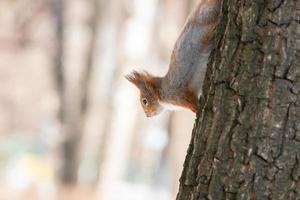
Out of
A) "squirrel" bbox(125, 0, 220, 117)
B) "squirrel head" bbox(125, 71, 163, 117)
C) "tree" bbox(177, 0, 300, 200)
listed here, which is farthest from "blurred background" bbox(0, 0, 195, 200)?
"tree" bbox(177, 0, 300, 200)

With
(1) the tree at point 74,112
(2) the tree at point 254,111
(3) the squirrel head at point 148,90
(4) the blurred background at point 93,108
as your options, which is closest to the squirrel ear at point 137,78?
(3) the squirrel head at point 148,90

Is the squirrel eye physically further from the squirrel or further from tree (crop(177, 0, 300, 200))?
tree (crop(177, 0, 300, 200))

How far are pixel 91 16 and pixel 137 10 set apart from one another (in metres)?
2.14

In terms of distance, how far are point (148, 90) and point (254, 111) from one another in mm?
1493

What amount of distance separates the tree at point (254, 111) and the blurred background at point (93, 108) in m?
4.52

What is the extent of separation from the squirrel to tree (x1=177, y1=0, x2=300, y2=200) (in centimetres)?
66

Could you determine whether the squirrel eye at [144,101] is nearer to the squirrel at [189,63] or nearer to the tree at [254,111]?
the squirrel at [189,63]

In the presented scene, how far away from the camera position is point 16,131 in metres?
22.4

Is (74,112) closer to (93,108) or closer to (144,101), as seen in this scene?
(93,108)

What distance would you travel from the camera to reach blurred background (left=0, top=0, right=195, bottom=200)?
40.6 ft

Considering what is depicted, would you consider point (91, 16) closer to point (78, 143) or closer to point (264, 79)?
point (78, 143)

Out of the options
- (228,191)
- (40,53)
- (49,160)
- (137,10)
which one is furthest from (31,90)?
(228,191)

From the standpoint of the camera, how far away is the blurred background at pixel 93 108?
40.6 ft

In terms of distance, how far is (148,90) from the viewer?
3482 millimetres
